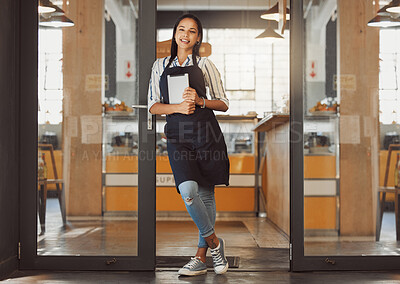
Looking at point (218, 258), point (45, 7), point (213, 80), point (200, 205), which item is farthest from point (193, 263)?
point (45, 7)

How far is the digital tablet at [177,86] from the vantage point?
9.52 ft

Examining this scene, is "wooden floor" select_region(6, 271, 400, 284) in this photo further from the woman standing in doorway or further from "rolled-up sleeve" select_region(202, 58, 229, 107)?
"rolled-up sleeve" select_region(202, 58, 229, 107)

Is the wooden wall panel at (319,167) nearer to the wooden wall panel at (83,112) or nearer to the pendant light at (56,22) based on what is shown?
the wooden wall panel at (83,112)

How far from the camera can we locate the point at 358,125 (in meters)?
3.17

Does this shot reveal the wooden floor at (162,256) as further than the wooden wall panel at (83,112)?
No

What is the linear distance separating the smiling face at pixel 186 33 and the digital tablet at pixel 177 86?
7.6 inches

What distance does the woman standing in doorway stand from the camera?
2.88m

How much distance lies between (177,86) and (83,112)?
63 cm

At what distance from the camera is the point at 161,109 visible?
9.55 ft

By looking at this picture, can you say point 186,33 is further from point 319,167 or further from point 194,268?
point 194,268

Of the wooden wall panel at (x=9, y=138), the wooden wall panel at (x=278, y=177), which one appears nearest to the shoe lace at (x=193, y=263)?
the wooden wall panel at (x=9, y=138)

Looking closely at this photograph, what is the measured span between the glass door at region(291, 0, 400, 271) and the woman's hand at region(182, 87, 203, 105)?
0.64 m

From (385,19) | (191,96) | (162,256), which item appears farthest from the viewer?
(162,256)

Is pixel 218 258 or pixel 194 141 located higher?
pixel 194 141
